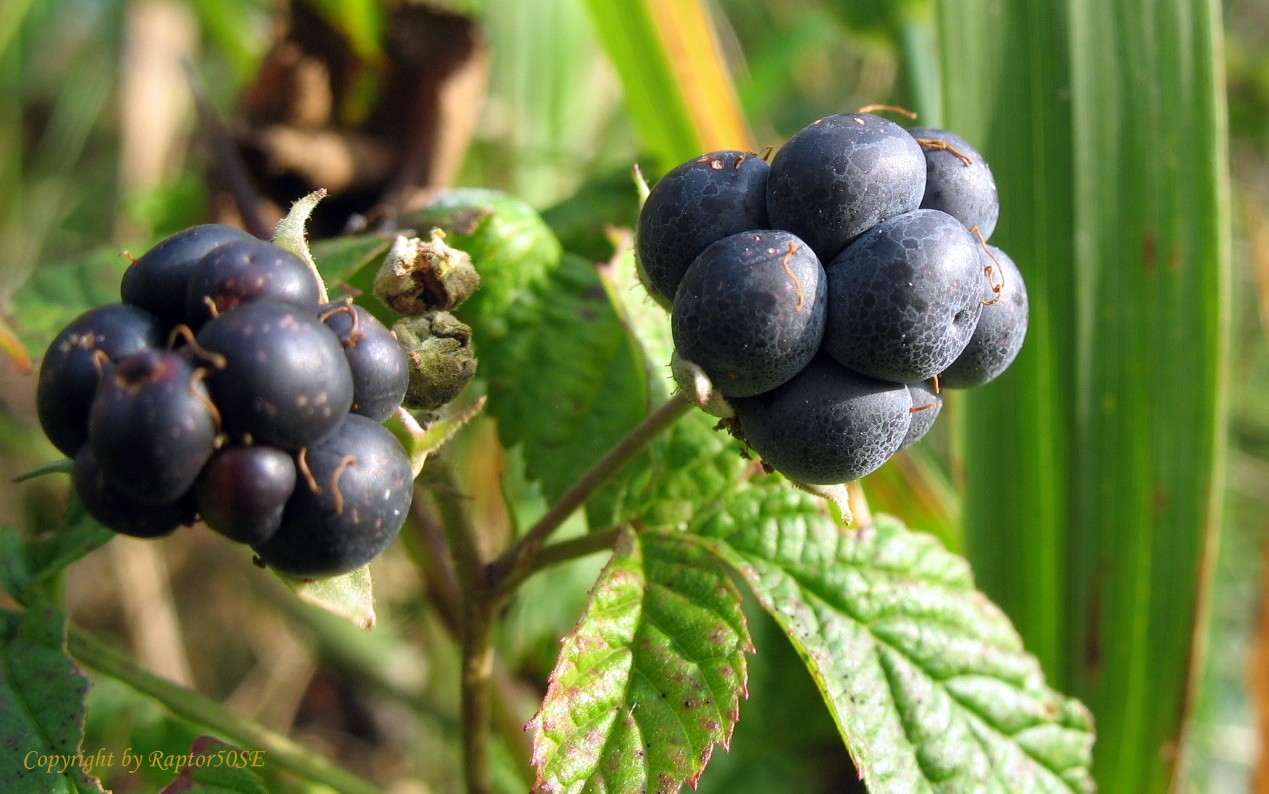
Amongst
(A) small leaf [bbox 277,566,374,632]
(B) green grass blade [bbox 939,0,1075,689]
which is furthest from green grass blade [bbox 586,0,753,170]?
(A) small leaf [bbox 277,566,374,632]

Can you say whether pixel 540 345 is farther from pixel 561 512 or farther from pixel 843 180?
pixel 843 180

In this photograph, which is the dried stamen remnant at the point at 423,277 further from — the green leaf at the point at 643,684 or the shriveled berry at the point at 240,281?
the green leaf at the point at 643,684

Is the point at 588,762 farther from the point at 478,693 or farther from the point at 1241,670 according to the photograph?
the point at 1241,670

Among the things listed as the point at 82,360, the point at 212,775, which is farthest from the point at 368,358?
the point at 212,775

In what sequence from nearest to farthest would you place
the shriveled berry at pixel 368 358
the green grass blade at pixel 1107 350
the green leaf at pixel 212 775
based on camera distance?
the shriveled berry at pixel 368 358 → the green leaf at pixel 212 775 → the green grass blade at pixel 1107 350

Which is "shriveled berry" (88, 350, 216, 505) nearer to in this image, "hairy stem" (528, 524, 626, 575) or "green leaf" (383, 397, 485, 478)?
"green leaf" (383, 397, 485, 478)

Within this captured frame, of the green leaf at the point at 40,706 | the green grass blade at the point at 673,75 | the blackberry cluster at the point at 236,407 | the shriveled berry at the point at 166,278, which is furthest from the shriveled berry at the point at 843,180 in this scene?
the green grass blade at the point at 673,75

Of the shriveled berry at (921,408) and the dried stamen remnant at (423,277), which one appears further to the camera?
the dried stamen remnant at (423,277)
